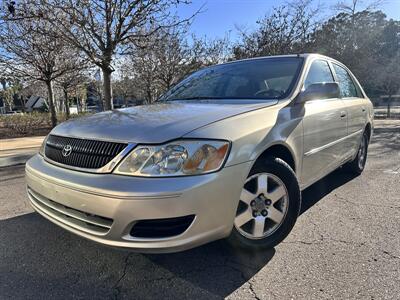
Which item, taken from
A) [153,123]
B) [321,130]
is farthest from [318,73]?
[153,123]

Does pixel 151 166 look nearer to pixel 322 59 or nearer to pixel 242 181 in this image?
pixel 242 181

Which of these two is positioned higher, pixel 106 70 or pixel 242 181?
pixel 106 70

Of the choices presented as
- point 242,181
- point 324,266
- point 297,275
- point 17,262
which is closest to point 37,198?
point 17,262

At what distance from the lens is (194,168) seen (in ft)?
6.63

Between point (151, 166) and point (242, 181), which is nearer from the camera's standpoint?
point (151, 166)

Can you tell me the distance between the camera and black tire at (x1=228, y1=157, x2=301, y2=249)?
2406mm

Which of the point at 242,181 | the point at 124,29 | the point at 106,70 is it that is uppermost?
the point at 124,29

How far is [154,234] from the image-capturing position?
2004mm

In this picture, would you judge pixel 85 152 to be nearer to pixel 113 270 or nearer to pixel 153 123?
pixel 153 123

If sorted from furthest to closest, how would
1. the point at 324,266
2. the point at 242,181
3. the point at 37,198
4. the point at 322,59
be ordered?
the point at 322,59 < the point at 37,198 < the point at 324,266 < the point at 242,181

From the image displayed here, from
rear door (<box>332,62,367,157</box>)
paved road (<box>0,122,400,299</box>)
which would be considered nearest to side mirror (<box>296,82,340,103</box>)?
rear door (<box>332,62,367,157</box>)

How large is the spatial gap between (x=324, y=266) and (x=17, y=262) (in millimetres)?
2360

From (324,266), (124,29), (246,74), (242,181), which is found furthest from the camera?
(124,29)

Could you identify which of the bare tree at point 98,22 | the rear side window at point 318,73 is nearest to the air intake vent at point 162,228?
the rear side window at point 318,73
